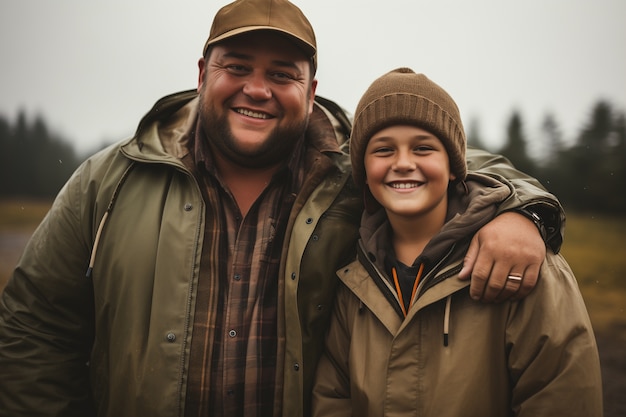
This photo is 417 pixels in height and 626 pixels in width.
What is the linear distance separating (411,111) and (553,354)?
3.90ft

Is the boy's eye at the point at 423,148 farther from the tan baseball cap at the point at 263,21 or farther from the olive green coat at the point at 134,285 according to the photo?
the tan baseball cap at the point at 263,21

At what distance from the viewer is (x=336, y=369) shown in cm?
251

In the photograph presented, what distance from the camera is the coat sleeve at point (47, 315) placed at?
100 inches

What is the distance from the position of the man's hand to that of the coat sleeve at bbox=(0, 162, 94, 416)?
76.4 inches

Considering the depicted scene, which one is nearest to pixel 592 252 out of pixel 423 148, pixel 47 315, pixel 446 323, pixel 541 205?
pixel 541 205

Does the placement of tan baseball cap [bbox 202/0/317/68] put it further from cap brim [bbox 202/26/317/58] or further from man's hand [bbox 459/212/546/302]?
man's hand [bbox 459/212/546/302]

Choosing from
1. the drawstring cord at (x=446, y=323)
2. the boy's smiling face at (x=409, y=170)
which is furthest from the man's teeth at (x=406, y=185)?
the drawstring cord at (x=446, y=323)

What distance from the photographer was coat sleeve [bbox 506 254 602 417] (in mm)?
1959

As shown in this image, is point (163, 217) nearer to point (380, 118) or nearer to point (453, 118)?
point (380, 118)

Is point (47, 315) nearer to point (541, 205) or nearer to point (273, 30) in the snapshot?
point (273, 30)

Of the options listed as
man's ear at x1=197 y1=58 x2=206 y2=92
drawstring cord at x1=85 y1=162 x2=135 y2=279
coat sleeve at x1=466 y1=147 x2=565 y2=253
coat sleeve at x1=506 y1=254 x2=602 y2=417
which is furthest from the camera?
man's ear at x1=197 y1=58 x2=206 y2=92

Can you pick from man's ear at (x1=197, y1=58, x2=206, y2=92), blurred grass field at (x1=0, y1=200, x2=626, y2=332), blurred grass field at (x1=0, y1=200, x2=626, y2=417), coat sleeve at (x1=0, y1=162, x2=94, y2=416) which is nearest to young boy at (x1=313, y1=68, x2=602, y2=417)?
man's ear at (x1=197, y1=58, x2=206, y2=92)

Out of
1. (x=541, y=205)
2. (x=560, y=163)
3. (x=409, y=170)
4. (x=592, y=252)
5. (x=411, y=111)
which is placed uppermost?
(x=411, y=111)

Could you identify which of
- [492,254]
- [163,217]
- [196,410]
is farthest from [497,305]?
[163,217]
